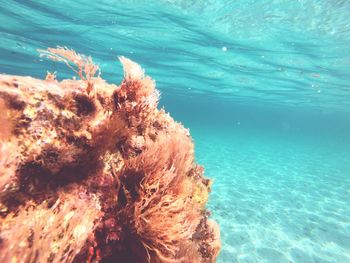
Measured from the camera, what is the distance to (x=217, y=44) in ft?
60.2

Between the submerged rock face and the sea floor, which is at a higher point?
the submerged rock face

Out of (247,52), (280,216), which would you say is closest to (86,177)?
(280,216)

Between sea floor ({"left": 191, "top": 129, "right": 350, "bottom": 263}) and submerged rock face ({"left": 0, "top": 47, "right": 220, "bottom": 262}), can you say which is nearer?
submerged rock face ({"left": 0, "top": 47, "right": 220, "bottom": 262})

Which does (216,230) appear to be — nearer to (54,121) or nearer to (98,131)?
(98,131)

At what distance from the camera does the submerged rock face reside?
67.6 inches

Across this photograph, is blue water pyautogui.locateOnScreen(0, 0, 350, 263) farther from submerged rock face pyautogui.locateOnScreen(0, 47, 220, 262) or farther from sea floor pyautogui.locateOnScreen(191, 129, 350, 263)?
submerged rock face pyautogui.locateOnScreen(0, 47, 220, 262)

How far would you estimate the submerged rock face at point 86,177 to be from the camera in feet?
5.63

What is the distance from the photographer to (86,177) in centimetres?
233

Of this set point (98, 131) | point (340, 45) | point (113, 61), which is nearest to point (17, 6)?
point (113, 61)

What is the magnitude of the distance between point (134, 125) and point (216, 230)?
261cm

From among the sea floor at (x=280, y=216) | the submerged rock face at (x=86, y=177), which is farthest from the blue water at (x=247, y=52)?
the submerged rock face at (x=86, y=177)

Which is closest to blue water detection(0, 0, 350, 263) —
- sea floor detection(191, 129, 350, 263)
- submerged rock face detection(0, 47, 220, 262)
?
sea floor detection(191, 129, 350, 263)

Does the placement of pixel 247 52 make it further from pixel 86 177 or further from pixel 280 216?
pixel 86 177

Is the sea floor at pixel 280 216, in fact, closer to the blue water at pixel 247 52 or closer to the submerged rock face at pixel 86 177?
the blue water at pixel 247 52
